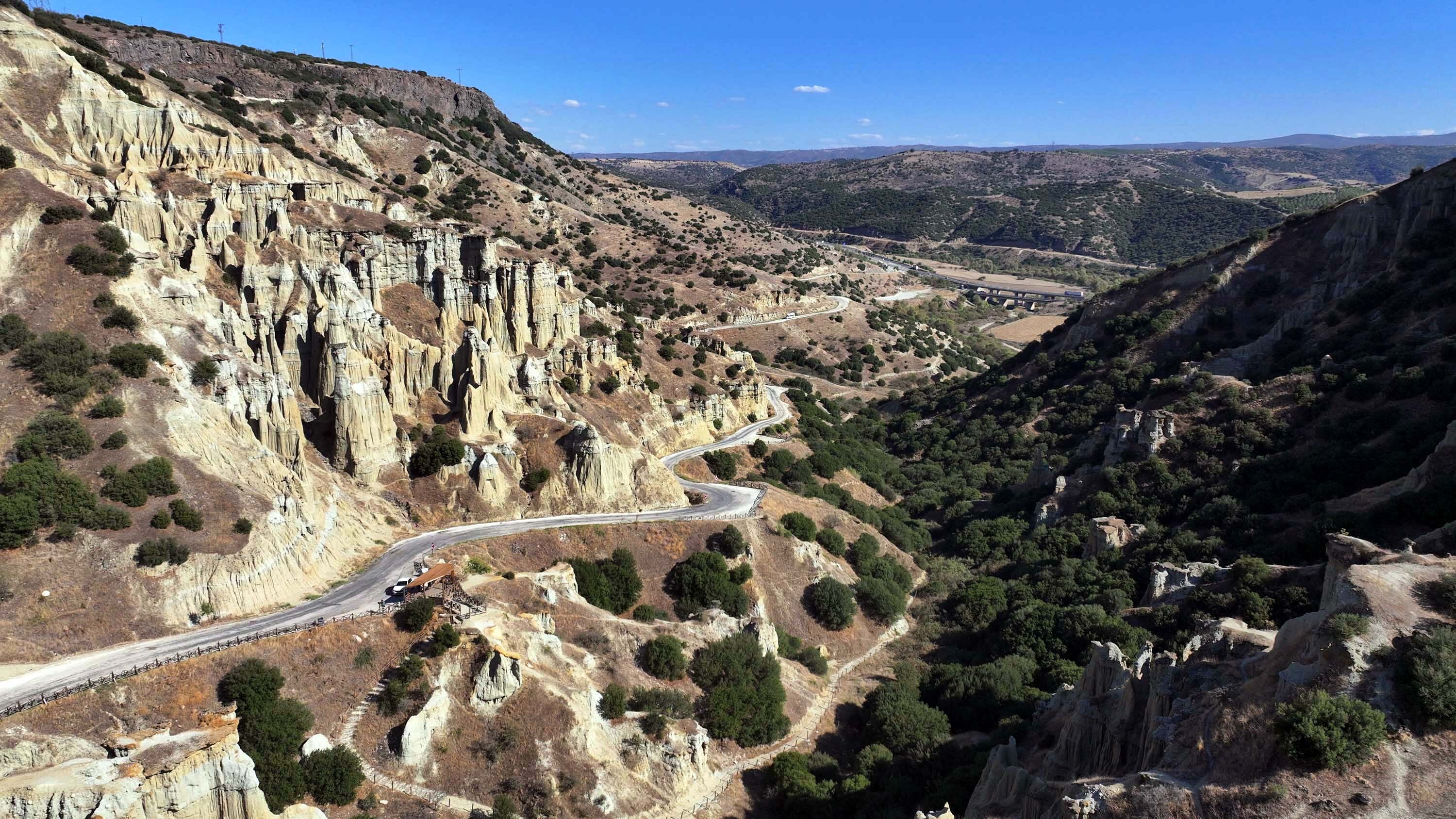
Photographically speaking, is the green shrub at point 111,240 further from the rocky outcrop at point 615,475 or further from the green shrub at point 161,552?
the rocky outcrop at point 615,475

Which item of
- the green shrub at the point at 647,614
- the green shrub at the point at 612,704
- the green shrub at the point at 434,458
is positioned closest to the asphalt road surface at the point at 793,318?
the green shrub at the point at 434,458

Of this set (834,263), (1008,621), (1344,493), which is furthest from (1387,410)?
(834,263)

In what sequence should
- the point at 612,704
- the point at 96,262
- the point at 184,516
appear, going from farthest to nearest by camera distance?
the point at 96,262, the point at 184,516, the point at 612,704

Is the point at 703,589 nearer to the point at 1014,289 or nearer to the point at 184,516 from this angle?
the point at 184,516

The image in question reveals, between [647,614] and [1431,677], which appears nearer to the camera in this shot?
[1431,677]

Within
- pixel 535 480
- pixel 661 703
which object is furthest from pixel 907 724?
pixel 535 480

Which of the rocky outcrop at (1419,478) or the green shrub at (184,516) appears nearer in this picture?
the green shrub at (184,516)
